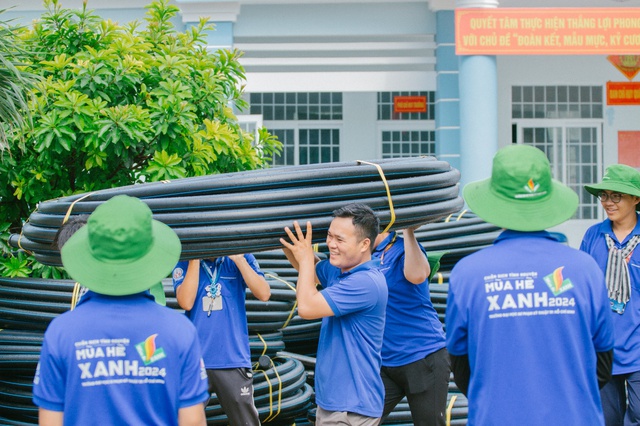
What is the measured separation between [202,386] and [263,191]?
1.24 m

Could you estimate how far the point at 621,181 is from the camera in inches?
175

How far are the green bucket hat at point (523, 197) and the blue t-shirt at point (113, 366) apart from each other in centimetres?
107

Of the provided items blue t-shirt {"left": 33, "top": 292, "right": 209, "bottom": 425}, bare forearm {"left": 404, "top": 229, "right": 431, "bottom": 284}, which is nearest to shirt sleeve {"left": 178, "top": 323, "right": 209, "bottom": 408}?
blue t-shirt {"left": 33, "top": 292, "right": 209, "bottom": 425}

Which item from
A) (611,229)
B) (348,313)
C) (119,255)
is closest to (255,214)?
(348,313)

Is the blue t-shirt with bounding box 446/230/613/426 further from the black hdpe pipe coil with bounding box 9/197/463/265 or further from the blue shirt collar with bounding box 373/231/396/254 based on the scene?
the blue shirt collar with bounding box 373/231/396/254

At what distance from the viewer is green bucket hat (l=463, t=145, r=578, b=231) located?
2643 mm

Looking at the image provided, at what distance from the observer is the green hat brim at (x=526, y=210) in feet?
8.64

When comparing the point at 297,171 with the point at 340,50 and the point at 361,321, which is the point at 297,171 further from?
the point at 340,50

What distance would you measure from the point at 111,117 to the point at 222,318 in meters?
1.94

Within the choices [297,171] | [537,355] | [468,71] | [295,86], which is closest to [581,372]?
[537,355]

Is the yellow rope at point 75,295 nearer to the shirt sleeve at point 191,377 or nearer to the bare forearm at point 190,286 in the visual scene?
the bare forearm at point 190,286

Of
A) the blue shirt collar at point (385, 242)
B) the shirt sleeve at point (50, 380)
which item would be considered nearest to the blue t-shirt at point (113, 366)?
the shirt sleeve at point (50, 380)

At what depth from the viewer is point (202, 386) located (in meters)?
2.42

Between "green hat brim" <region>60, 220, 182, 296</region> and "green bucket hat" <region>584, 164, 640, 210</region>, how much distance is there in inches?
108
